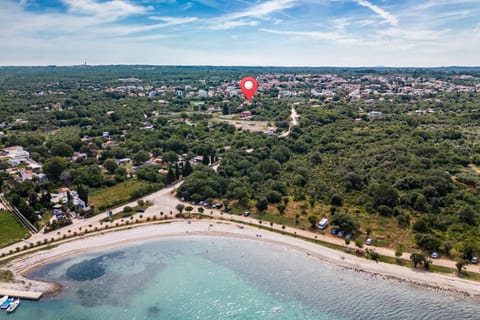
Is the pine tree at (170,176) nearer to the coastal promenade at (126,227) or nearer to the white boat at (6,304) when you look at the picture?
the coastal promenade at (126,227)

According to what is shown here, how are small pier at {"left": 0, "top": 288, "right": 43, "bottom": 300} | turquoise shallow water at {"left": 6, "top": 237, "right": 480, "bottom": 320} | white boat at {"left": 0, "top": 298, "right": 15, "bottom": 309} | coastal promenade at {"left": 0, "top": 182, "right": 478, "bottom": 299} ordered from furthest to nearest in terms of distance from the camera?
coastal promenade at {"left": 0, "top": 182, "right": 478, "bottom": 299} → small pier at {"left": 0, "top": 288, "right": 43, "bottom": 300} → white boat at {"left": 0, "top": 298, "right": 15, "bottom": 309} → turquoise shallow water at {"left": 6, "top": 237, "right": 480, "bottom": 320}

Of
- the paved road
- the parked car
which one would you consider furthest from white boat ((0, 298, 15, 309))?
the parked car

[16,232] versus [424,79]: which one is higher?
[424,79]

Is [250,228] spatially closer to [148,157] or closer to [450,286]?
[450,286]

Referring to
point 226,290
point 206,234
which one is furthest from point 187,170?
point 226,290

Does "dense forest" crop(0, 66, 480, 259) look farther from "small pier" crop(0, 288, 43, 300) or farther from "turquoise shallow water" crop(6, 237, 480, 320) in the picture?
"small pier" crop(0, 288, 43, 300)

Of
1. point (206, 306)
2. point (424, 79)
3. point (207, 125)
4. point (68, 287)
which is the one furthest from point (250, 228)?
point (424, 79)

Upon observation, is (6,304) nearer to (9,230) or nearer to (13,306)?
(13,306)
